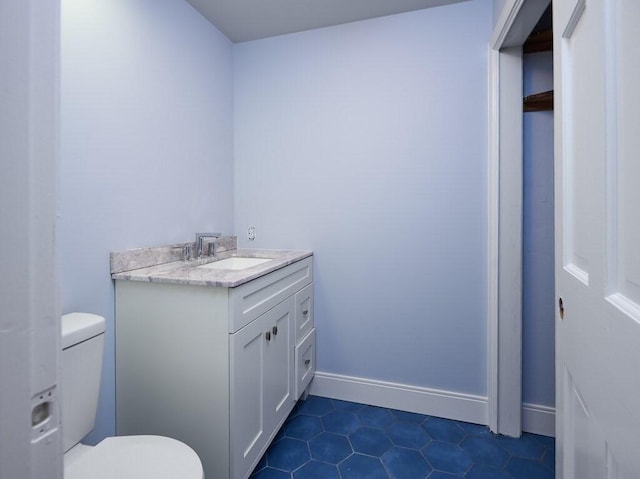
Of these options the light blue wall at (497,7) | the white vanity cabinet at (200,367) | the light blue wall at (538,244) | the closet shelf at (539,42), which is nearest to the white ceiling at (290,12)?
the light blue wall at (497,7)

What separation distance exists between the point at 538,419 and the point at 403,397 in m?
0.70

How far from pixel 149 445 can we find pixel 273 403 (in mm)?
591

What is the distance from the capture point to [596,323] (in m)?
0.60

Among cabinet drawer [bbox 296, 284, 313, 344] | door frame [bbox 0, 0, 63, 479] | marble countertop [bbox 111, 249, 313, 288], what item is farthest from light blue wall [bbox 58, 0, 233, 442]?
door frame [bbox 0, 0, 63, 479]

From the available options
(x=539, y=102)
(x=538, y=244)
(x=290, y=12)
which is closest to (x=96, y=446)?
(x=538, y=244)

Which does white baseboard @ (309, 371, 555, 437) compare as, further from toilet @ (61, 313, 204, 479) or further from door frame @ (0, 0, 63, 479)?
door frame @ (0, 0, 63, 479)

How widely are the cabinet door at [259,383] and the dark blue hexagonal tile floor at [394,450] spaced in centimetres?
15

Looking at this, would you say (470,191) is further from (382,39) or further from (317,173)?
(382,39)

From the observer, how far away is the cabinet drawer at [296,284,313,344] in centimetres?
186

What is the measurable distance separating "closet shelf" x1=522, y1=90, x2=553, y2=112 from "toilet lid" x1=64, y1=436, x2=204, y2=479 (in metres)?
→ 2.11

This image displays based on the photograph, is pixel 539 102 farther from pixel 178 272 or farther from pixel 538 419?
pixel 178 272

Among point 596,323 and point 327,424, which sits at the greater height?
point 596,323

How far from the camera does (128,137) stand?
4.78 feet

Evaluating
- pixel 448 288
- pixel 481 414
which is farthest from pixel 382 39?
pixel 481 414
